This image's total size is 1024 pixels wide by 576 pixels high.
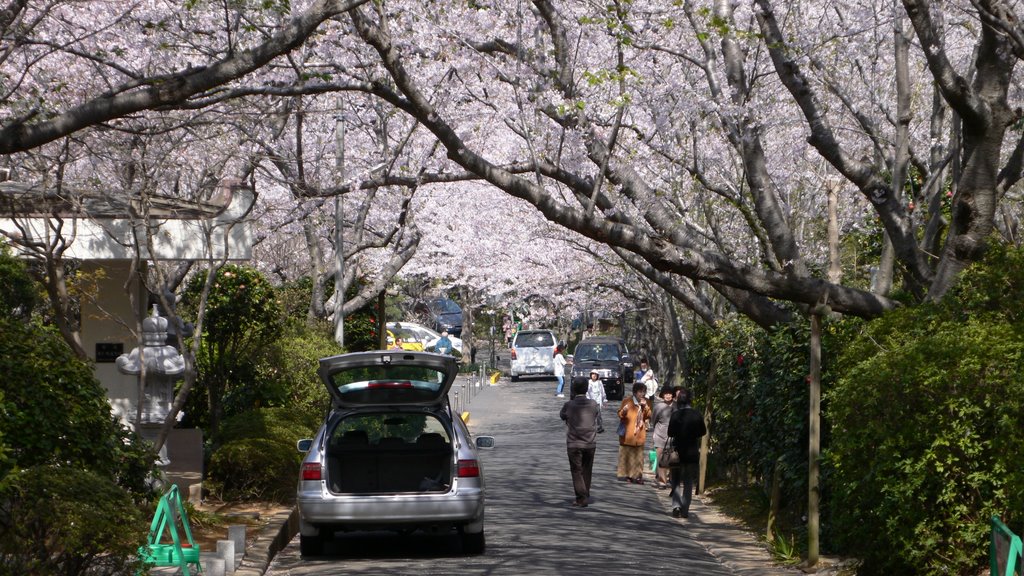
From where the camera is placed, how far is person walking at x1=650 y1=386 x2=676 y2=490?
1906cm

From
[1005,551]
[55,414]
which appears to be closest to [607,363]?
[55,414]

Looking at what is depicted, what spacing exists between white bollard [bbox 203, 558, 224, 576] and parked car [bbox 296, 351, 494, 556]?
210cm

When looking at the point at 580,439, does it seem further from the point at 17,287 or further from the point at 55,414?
the point at 55,414

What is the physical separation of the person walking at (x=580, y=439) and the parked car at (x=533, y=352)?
34.2 metres

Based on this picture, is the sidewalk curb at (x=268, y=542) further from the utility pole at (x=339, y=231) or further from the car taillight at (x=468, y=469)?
the utility pole at (x=339, y=231)

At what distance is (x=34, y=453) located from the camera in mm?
7367

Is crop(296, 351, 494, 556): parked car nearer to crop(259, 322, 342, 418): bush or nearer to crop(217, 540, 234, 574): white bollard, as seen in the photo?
crop(217, 540, 234, 574): white bollard

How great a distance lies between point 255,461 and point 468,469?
3.69 metres

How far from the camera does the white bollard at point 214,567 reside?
31.3 feet

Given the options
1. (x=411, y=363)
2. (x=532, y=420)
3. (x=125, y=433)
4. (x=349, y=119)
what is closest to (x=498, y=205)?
(x=532, y=420)

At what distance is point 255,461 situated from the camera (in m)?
14.5

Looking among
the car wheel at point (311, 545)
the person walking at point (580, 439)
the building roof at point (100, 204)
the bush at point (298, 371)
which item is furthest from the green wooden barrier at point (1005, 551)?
the bush at point (298, 371)

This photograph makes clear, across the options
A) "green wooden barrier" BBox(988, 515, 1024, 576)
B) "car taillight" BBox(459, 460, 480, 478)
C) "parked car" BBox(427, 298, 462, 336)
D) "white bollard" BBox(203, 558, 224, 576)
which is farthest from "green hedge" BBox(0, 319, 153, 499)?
"parked car" BBox(427, 298, 462, 336)

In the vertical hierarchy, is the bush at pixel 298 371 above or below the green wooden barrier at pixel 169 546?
above
